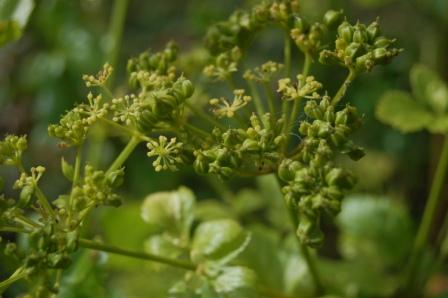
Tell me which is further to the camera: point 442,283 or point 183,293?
point 442,283

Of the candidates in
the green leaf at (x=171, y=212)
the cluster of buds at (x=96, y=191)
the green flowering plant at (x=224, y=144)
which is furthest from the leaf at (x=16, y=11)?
the green leaf at (x=171, y=212)

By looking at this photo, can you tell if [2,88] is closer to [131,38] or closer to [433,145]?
[131,38]

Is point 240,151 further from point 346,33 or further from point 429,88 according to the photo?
point 429,88

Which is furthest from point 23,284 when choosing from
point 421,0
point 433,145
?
point 421,0

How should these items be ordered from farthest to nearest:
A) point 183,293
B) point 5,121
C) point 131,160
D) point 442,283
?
point 5,121
point 131,160
point 442,283
point 183,293

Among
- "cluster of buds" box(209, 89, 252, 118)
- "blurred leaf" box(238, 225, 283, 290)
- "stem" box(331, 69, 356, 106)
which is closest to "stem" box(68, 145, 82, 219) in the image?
"cluster of buds" box(209, 89, 252, 118)

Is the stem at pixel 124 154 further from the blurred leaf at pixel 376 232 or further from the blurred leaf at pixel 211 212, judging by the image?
the blurred leaf at pixel 376 232
